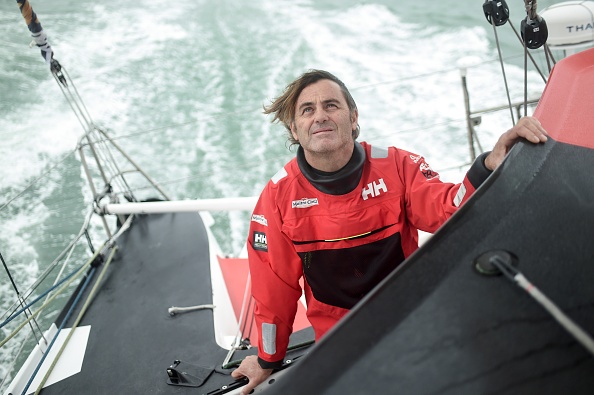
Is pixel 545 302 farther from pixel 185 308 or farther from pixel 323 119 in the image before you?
pixel 185 308

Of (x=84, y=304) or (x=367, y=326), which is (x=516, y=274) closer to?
(x=367, y=326)

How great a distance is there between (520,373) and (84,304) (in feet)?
6.65

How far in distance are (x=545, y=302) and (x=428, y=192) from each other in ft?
2.26

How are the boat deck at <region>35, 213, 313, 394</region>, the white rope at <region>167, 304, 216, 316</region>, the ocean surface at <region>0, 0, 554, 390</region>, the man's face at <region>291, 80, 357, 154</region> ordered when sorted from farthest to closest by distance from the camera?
the ocean surface at <region>0, 0, 554, 390</region>, the white rope at <region>167, 304, 216, 316</region>, the boat deck at <region>35, 213, 313, 394</region>, the man's face at <region>291, 80, 357, 154</region>

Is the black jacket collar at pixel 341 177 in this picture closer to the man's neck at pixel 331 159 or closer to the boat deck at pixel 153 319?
the man's neck at pixel 331 159

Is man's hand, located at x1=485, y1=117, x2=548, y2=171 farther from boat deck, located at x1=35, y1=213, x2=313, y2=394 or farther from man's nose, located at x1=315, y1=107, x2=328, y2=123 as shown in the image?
boat deck, located at x1=35, y1=213, x2=313, y2=394

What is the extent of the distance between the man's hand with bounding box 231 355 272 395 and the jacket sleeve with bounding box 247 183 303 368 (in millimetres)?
23

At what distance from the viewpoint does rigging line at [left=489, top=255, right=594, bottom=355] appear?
1.98 feet

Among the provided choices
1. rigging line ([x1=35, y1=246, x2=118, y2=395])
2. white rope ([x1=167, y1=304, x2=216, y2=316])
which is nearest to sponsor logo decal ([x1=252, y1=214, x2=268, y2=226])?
white rope ([x1=167, y1=304, x2=216, y2=316])

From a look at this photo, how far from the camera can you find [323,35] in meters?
7.27

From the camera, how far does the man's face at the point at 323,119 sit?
4.47 feet

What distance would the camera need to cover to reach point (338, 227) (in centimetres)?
139

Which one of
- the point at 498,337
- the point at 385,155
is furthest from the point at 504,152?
the point at 498,337

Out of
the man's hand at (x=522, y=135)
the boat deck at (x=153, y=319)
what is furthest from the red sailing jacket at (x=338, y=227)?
the boat deck at (x=153, y=319)
